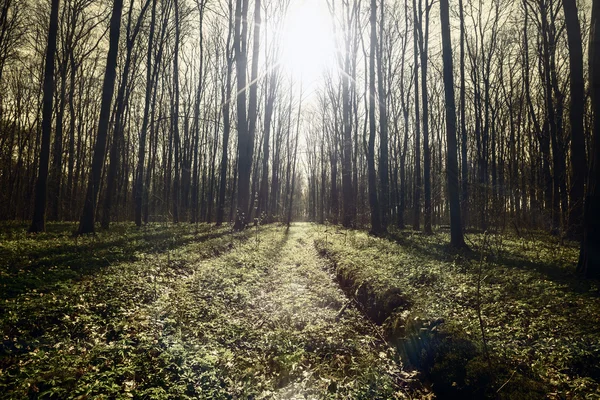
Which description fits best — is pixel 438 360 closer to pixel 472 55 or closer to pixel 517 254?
pixel 517 254

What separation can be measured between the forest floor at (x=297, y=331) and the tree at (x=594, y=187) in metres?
0.45

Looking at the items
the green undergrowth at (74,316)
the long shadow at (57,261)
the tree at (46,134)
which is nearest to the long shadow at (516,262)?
the green undergrowth at (74,316)

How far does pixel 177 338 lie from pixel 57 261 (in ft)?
14.8

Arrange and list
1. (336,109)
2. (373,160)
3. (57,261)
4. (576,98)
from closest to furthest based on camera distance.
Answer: (57,261), (576,98), (373,160), (336,109)

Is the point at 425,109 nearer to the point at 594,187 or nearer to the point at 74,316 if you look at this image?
the point at 594,187

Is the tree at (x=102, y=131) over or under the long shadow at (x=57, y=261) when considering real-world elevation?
over

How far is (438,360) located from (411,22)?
915 inches

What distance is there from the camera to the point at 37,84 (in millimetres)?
23891

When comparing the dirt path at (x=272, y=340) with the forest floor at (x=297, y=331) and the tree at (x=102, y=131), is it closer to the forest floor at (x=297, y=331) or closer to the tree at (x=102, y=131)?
the forest floor at (x=297, y=331)

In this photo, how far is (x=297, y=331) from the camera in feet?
16.9

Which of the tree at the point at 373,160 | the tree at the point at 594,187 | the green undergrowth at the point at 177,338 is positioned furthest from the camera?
the tree at the point at 373,160

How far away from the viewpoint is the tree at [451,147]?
10.3 metres

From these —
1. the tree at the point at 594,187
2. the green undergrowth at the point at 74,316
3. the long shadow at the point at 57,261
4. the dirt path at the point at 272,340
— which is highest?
the tree at the point at 594,187

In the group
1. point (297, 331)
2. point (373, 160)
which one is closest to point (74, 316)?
point (297, 331)
